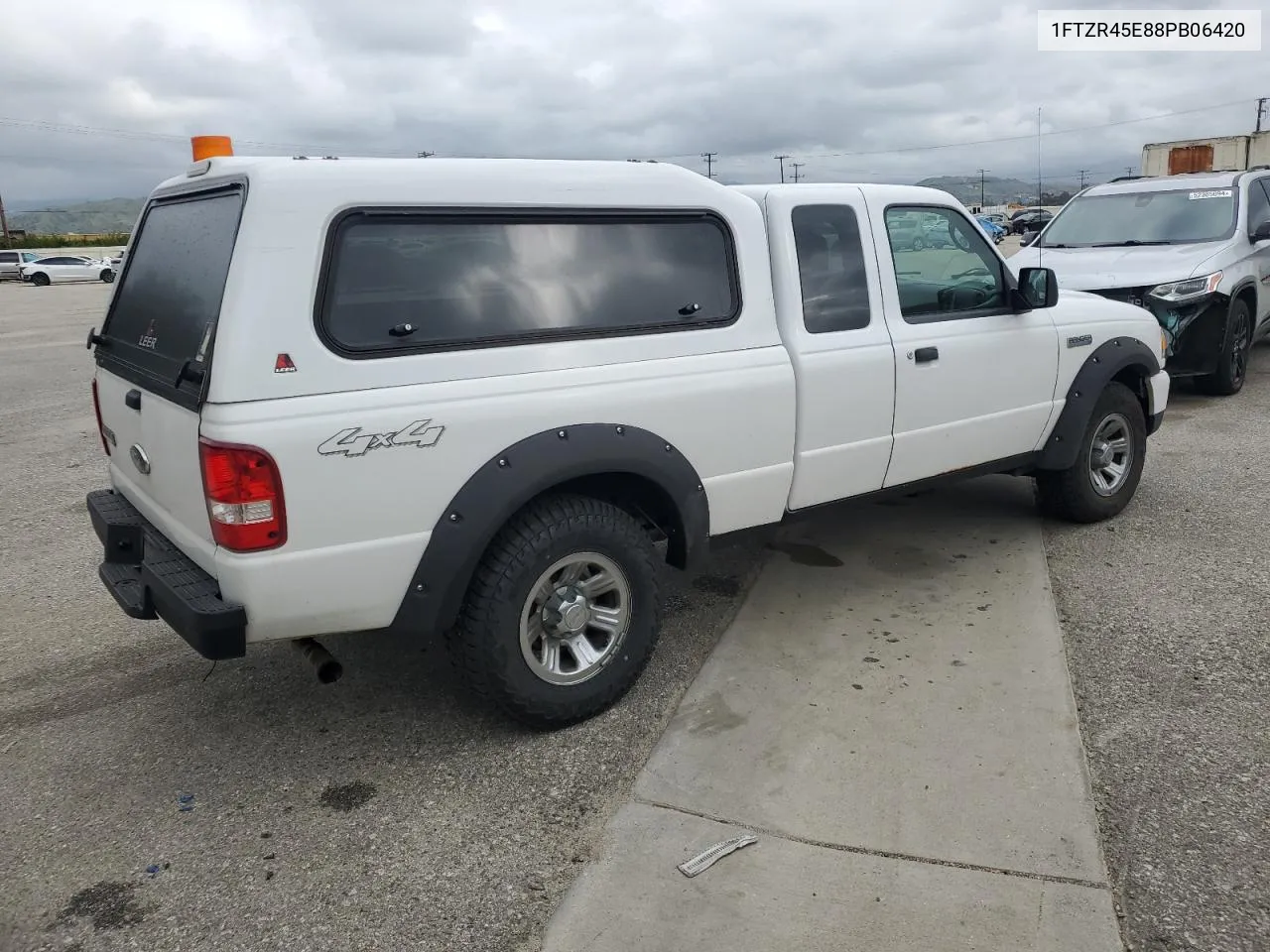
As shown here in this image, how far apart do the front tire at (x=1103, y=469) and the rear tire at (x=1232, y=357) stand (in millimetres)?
3914

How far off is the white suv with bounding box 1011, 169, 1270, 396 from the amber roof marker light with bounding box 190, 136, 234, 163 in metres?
7.08

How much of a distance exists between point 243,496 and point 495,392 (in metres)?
0.82

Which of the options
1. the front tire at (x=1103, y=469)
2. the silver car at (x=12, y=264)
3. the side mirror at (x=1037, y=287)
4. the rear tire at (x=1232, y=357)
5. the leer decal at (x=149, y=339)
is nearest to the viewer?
the leer decal at (x=149, y=339)

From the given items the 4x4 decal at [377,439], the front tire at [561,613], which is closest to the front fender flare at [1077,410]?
the front tire at [561,613]

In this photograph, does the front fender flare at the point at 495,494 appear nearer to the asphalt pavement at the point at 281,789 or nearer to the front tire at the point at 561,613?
the front tire at the point at 561,613

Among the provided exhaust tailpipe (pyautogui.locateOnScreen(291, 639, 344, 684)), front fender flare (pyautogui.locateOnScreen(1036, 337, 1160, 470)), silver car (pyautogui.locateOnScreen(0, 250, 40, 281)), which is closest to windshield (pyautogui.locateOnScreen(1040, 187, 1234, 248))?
front fender flare (pyautogui.locateOnScreen(1036, 337, 1160, 470))

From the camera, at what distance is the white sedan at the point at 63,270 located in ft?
127

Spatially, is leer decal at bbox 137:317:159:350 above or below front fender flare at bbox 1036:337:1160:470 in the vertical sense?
above

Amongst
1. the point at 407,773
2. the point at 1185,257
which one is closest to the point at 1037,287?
the point at 407,773

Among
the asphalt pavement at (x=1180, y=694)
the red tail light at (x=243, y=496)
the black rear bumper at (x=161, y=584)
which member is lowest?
the asphalt pavement at (x=1180, y=694)

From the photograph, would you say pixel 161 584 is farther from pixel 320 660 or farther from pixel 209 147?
pixel 209 147

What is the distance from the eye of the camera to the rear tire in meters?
8.79

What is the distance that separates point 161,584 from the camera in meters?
3.12

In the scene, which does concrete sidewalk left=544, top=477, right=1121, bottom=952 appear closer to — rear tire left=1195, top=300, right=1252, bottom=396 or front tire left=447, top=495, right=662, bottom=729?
front tire left=447, top=495, right=662, bottom=729
